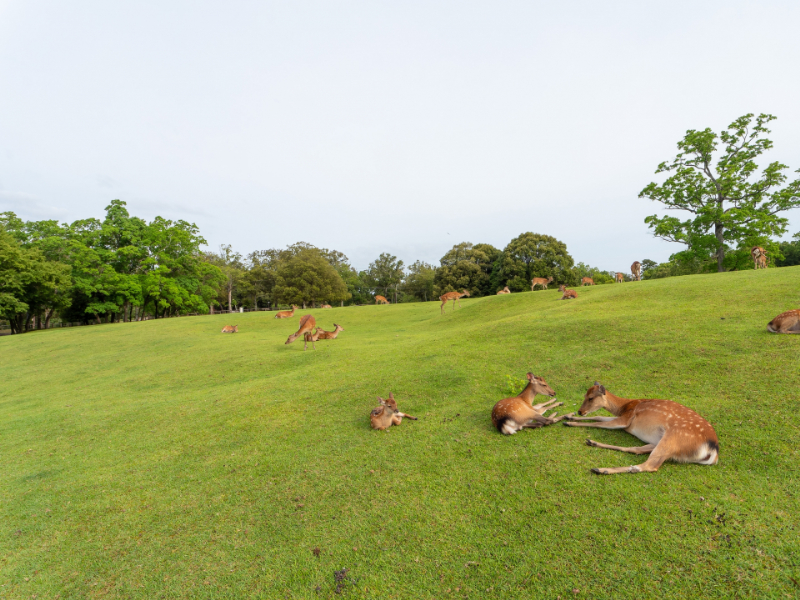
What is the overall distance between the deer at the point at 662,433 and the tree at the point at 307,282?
46.3m

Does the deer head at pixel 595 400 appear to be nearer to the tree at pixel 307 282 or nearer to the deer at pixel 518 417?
the deer at pixel 518 417

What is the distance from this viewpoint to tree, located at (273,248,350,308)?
47.9 metres

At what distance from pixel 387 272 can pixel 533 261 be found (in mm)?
32786

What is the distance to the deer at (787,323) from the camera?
6.62m

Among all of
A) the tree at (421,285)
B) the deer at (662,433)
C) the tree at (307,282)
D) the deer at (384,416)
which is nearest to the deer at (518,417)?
the deer at (662,433)

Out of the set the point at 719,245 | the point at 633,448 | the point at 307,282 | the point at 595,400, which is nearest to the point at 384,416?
the point at 595,400

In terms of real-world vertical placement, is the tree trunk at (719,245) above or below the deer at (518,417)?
above

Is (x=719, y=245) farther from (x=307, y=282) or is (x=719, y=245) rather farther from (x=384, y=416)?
(x=307, y=282)

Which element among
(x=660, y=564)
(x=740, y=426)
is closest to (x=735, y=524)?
(x=660, y=564)

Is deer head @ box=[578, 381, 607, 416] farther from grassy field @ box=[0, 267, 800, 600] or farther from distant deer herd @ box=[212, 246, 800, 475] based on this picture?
grassy field @ box=[0, 267, 800, 600]

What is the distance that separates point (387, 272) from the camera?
70.5 meters

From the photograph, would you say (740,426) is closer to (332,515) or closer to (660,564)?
(660,564)

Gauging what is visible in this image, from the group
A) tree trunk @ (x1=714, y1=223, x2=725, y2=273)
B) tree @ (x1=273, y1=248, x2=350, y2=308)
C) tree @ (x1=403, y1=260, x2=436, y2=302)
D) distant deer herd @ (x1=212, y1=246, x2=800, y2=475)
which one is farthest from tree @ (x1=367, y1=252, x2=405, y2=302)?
distant deer herd @ (x1=212, y1=246, x2=800, y2=475)

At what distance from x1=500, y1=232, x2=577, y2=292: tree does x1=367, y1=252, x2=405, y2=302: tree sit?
27.4 m
